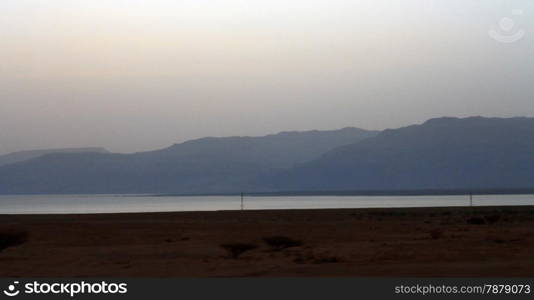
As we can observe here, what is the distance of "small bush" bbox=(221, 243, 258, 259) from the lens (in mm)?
29609

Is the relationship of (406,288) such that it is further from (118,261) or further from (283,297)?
(118,261)

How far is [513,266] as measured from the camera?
76.6 ft

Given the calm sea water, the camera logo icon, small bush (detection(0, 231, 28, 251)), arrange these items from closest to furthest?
1. the camera logo icon
2. small bush (detection(0, 231, 28, 251))
3. the calm sea water

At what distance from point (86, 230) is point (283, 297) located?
31.5 m

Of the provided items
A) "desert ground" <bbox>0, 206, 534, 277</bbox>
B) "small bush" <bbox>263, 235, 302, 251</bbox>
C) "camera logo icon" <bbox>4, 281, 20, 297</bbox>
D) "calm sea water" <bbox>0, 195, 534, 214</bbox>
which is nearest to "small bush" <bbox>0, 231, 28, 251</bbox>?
"desert ground" <bbox>0, 206, 534, 277</bbox>

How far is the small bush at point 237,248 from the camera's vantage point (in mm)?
29609

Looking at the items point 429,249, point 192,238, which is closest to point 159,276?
point 429,249

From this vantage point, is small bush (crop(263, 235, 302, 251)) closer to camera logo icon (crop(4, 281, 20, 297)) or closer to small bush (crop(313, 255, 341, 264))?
small bush (crop(313, 255, 341, 264))

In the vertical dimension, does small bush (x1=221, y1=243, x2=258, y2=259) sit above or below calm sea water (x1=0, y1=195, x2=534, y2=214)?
below

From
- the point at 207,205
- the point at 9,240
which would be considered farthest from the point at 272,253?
the point at 207,205

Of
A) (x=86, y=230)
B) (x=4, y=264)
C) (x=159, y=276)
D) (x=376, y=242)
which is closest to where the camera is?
(x=159, y=276)

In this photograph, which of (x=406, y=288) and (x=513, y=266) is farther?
(x=513, y=266)

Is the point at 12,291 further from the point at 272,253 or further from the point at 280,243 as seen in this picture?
the point at 280,243

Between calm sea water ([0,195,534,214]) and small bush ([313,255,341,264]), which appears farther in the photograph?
calm sea water ([0,195,534,214])
